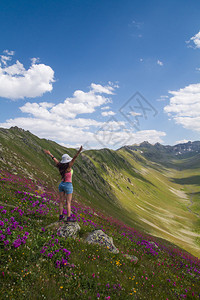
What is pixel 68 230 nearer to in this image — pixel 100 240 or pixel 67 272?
pixel 100 240

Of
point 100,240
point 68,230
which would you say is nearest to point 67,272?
point 68,230

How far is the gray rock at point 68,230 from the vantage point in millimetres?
8275

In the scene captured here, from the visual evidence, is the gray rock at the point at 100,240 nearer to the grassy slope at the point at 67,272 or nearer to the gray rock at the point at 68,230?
the grassy slope at the point at 67,272

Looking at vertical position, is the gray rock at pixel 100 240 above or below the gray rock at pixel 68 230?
below

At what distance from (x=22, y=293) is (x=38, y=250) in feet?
6.35

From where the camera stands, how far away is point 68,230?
8.60 metres

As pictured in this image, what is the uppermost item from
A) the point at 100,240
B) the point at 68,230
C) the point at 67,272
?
the point at 68,230

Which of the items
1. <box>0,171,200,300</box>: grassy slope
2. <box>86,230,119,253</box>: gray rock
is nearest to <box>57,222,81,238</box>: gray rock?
<box>0,171,200,300</box>: grassy slope

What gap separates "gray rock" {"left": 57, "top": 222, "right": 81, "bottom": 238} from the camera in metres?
8.27

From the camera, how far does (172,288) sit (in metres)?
7.56

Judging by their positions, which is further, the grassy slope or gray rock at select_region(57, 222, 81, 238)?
gray rock at select_region(57, 222, 81, 238)

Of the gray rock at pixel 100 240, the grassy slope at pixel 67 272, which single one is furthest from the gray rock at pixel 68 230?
the gray rock at pixel 100 240

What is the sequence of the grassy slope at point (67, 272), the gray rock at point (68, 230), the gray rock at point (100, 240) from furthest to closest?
the gray rock at point (100, 240)
the gray rock at point (68, 230)
the grassy slope at point (67, 272)

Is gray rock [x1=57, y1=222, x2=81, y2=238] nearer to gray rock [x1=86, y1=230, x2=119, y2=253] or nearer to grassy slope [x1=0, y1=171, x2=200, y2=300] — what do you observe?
grassy slope [x1=0, y1=171, x2=200, y2=300]
